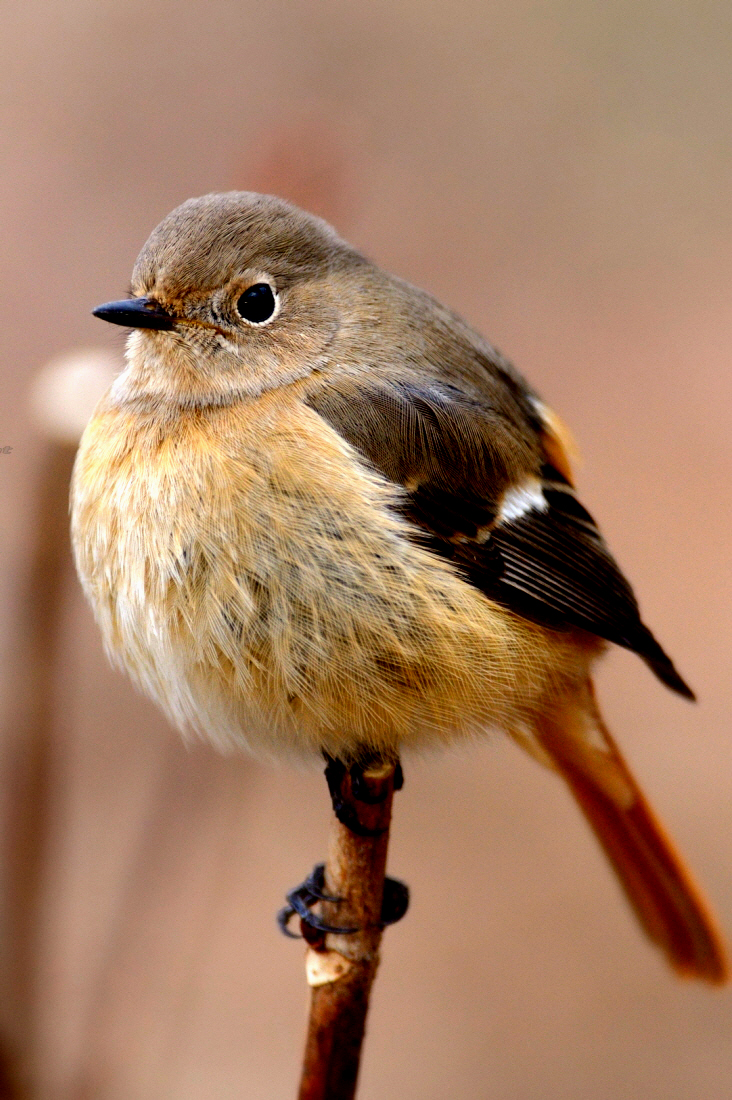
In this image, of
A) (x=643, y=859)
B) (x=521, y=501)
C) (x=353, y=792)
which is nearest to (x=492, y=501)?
(x=521, y=501)

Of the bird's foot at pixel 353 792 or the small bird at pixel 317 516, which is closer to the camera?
the small bird at pixel 317 516

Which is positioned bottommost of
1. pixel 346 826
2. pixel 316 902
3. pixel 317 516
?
pixel 316 902

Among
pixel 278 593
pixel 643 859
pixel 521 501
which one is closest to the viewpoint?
pixel 278 593

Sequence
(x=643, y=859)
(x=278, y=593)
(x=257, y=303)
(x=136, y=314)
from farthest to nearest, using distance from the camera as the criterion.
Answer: (x=643, y=859)
(x=257, y=303)
(x=136, y=314)
(x=278, y=593)

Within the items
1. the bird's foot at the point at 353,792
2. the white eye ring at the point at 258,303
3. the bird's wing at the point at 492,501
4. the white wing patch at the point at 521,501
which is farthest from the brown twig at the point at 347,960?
the white eye ring at the point at 258,303

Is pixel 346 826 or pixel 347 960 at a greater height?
pixel 346 826

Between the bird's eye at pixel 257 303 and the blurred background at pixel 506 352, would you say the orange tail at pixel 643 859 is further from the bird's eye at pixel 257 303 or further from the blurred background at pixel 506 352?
the bird's eye at pixel 257 303

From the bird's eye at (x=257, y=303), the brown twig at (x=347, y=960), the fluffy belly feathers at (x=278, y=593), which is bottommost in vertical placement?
the brown twig at (x=347, y=960)

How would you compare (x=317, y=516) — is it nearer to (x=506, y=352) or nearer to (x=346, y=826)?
(x=346, y=826)
